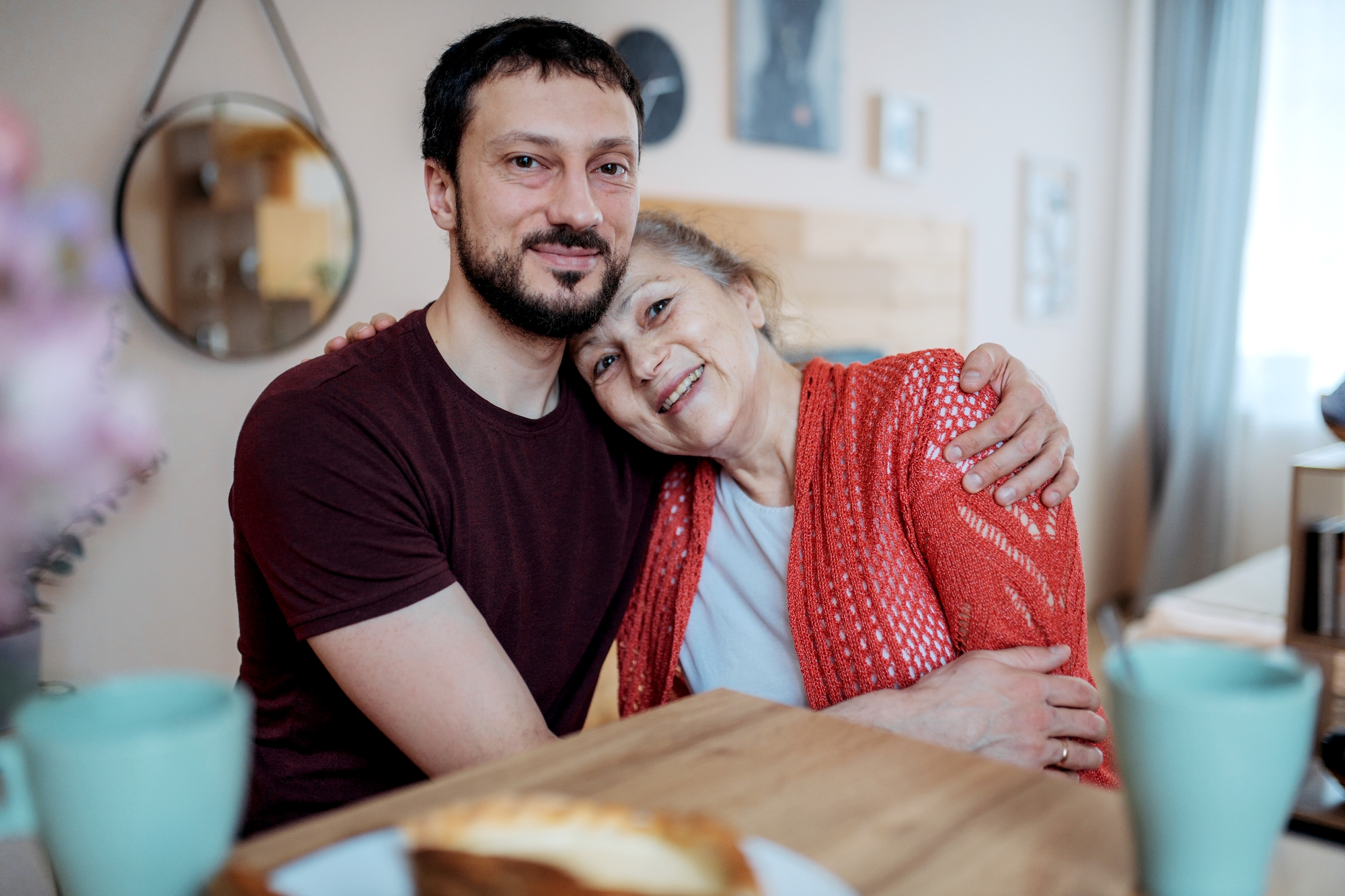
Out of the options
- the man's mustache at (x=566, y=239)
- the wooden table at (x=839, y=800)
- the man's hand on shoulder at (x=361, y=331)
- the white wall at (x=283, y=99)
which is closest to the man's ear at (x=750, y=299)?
the man's mustache at (x=566, y=239)

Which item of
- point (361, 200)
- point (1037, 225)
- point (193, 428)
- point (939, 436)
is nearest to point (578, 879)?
point (939, 436)

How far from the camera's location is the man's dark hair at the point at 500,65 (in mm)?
1226

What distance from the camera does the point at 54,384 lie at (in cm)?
147

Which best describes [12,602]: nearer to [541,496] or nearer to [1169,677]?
[541,496]

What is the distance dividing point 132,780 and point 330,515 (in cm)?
65

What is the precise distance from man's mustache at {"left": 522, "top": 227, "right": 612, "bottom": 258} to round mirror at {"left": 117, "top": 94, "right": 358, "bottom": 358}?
101 centimetres

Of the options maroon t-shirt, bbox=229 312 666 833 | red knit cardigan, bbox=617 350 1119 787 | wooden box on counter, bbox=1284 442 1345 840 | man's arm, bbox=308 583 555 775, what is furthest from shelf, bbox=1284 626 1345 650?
man's arm, bbox=308 583 555 775

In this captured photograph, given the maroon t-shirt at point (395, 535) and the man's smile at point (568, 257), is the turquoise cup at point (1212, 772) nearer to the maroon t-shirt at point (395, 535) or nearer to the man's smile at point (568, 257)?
the maroon t-shirt at point (395, 535)

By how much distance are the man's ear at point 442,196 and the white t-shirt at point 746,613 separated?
0.54 meters

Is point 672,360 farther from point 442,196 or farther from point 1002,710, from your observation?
point 1002,710

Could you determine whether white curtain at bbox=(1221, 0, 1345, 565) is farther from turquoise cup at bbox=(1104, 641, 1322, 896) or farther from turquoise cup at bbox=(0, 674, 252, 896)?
turquoise cup at bbox=(0, 674, 252, 896)

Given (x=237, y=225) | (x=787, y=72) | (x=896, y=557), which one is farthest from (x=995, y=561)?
(x=787, y=72)

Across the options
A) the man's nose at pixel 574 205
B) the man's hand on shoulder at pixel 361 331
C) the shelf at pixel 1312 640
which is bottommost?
the shelf at pixel 1312 640

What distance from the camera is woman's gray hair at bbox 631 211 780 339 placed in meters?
1.33
